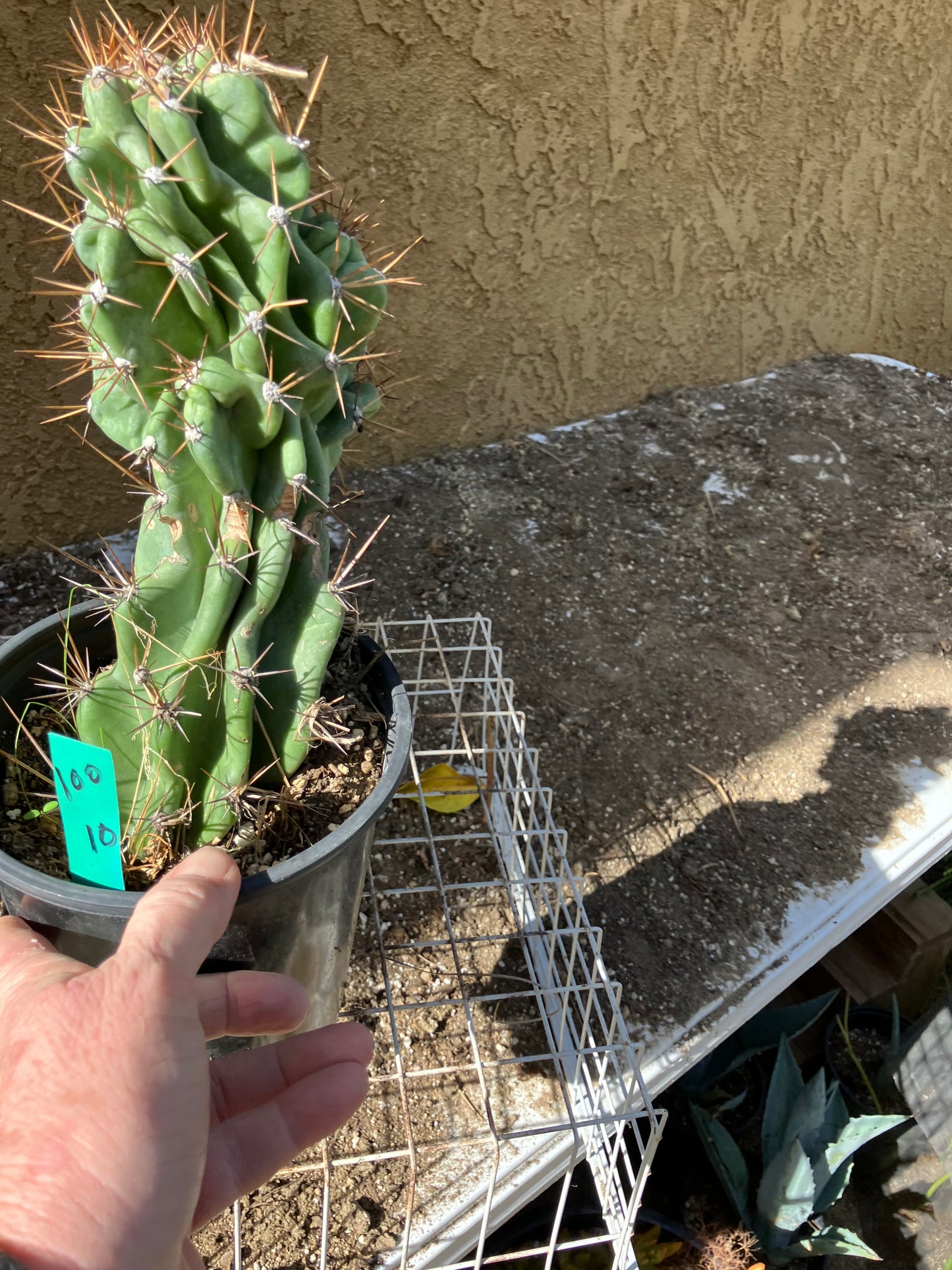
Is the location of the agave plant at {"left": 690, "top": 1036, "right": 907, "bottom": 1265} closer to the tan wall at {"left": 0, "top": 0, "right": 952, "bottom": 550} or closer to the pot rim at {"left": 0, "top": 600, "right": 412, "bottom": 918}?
the pot rim at {"left": 0, "top": 600, "right": 412, "bottom": 918}

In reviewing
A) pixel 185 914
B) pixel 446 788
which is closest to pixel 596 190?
pixel 446 788

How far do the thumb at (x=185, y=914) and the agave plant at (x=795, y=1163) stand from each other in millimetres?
918

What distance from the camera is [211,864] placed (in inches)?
24.1

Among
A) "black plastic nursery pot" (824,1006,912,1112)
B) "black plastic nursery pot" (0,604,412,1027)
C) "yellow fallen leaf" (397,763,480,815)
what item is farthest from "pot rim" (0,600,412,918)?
"black plastic nursery pot" (824,1006,912,1112)

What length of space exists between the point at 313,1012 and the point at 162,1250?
34cm

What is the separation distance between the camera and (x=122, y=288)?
61 centimetres

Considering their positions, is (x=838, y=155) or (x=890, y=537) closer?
(x=890, y=537)

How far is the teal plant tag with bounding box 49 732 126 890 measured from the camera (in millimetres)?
642

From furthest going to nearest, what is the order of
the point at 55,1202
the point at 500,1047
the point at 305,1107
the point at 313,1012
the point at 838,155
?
1. the point at 838,155
2. the point at 500,1047
3. the point at 313,1012
4. the point at 305,1107
5. the point at 55,1202

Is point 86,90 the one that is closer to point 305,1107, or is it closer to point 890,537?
point 305,1107

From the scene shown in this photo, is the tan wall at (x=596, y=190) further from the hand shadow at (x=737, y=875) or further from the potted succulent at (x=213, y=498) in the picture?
the hand shadow at (x=737, y=875)

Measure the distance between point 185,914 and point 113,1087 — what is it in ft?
0.32

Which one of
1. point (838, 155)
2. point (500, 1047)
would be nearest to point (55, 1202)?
point (500, 1047)

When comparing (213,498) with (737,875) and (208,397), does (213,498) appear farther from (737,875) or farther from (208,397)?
(737,875)
